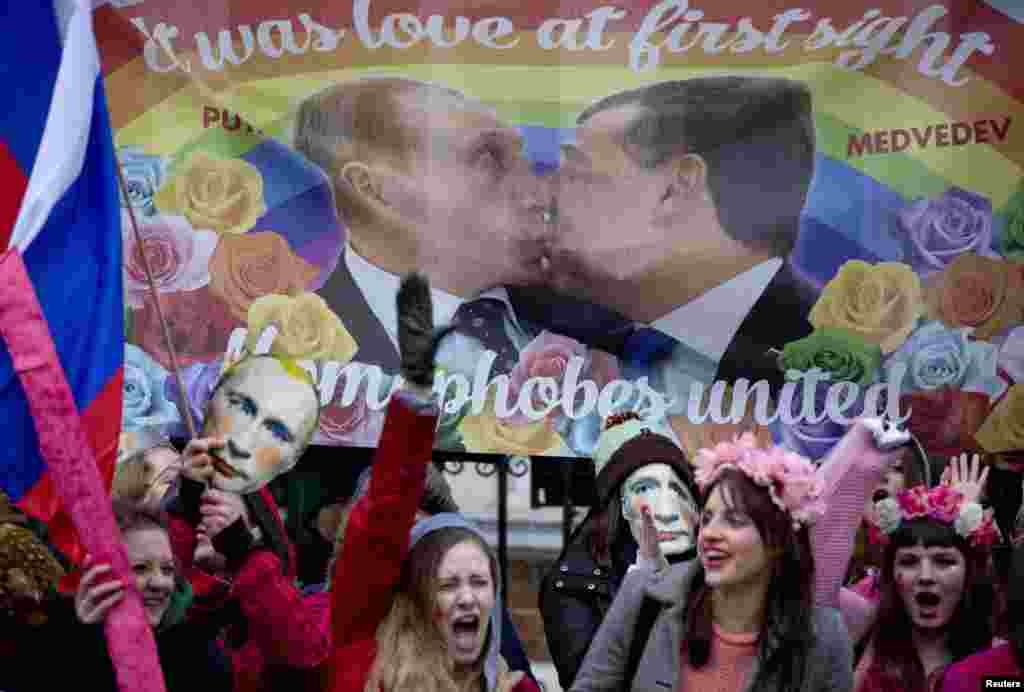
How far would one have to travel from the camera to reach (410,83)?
216 inches

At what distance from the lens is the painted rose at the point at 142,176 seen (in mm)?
5520

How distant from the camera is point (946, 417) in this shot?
5.43m

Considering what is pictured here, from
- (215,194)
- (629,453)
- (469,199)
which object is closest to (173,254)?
(215,194)

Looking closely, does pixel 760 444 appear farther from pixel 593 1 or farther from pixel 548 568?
pixel 593 1

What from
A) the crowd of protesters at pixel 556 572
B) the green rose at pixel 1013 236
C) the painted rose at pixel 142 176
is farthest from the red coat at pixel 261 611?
the green rose at pixel 1013 236

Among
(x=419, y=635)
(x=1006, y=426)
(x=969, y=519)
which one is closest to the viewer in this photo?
(x=419, y=635)

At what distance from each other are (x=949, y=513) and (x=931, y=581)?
0.22 metres

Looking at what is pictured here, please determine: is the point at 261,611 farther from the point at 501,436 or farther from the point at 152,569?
the point at 501,436

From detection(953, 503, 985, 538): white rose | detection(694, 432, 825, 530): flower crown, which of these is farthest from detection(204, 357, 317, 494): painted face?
detection(953, 503, 985, 538): white rose

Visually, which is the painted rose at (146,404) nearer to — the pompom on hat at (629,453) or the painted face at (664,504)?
the pompom on hat at (629,453)

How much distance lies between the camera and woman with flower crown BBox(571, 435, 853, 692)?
471 cm

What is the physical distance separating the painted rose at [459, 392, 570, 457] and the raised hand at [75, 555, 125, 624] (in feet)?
4.49

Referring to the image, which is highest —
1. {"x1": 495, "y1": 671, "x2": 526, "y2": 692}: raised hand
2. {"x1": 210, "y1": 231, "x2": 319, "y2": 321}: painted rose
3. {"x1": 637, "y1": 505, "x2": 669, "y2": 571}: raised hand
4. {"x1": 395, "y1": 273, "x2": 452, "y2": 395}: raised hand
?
{"x1": 210, "y1": 231, "x2": 319, "y2": 321}: painted rose

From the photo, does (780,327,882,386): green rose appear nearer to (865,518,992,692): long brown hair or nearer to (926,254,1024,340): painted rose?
(926,254,1024,340): painted rose
